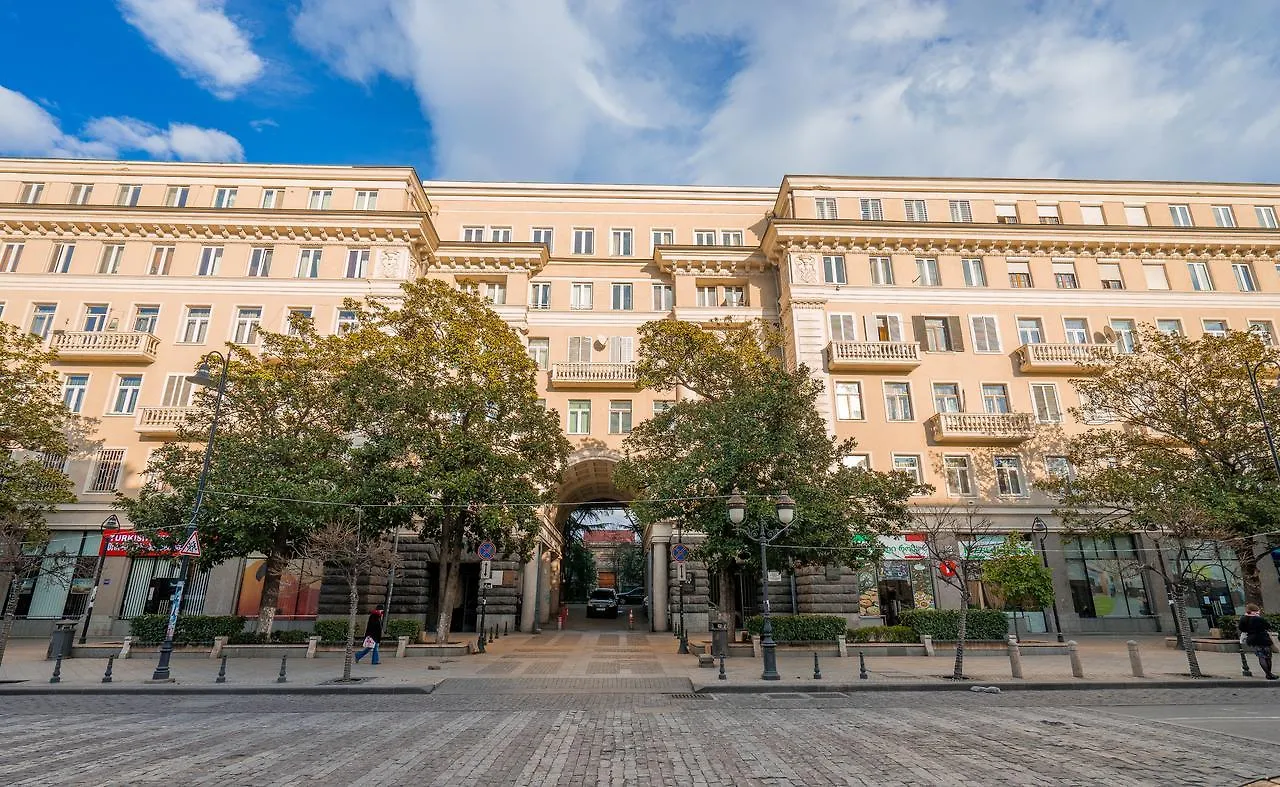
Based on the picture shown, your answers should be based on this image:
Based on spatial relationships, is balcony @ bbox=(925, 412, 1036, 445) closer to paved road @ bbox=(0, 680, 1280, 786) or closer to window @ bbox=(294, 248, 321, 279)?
paved road @ bbox=(0, 680, 1280, 786)

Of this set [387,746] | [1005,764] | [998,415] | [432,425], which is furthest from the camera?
[998,415]

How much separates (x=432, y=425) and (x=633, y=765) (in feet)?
56.3

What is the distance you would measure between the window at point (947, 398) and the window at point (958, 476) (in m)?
2.44

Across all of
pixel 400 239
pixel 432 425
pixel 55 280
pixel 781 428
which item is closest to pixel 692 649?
pixel 781 428

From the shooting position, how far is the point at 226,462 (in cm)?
2100

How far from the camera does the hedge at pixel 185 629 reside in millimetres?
20828

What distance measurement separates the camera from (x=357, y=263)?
103ft

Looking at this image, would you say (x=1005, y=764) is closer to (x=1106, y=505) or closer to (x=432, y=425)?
(x=432, y=425)

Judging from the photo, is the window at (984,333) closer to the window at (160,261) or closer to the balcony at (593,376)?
the balcony at (593,376)

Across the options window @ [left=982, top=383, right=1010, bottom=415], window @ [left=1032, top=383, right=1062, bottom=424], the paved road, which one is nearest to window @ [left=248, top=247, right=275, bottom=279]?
the paved road

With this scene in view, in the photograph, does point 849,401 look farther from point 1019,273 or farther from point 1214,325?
point 1214,325

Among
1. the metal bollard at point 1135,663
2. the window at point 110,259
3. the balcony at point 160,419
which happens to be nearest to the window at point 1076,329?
the metal bollard at point 1135,663

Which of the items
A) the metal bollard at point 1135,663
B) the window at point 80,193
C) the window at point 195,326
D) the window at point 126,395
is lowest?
the metal bollard at point 1135,663

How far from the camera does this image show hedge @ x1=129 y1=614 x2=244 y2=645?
68.3 ft
